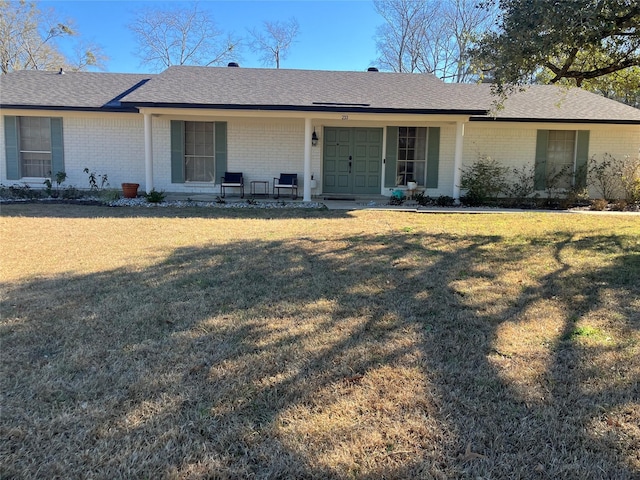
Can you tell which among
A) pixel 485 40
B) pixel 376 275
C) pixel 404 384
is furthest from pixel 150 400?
pixel 485 40

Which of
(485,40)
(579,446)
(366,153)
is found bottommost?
(579,446)

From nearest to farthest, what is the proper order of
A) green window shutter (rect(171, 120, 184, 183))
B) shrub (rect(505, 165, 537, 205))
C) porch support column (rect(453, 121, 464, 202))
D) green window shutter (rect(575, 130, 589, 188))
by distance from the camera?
porch support column (rect(453, 121, 464, 202)), shrub (rect(505, 165, 537, 205)), green window shutter (rect(171, 120, 184, 183)), green window shutter (rect(575, 130, 589, 188))

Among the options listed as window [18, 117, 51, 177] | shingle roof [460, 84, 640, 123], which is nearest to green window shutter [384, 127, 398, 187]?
shingle roof [460, 84, 640, 123]

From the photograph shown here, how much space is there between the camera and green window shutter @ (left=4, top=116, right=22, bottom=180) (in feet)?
46.1

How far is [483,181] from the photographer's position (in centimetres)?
1352

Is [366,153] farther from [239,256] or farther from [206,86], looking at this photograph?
[239,256]

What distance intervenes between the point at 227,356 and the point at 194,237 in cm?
475

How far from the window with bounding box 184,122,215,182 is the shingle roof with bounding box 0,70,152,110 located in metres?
2.26

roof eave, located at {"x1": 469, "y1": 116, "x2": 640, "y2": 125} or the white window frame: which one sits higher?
roof eave, located at {"x1": 469, "y1": 116, "x2": 640, "y2": 125}

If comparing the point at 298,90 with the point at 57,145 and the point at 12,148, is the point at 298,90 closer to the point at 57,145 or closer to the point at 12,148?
the point at 57,145

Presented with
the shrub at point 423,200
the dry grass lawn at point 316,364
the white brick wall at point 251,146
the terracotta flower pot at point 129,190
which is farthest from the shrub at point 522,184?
the terracotta flower pot at point 129,190

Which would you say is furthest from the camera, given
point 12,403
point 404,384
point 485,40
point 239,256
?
point 485,40

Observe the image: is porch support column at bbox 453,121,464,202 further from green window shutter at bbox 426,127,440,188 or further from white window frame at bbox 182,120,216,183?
white window frame at bbox 182,120,216,183

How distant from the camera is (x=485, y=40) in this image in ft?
29.5
